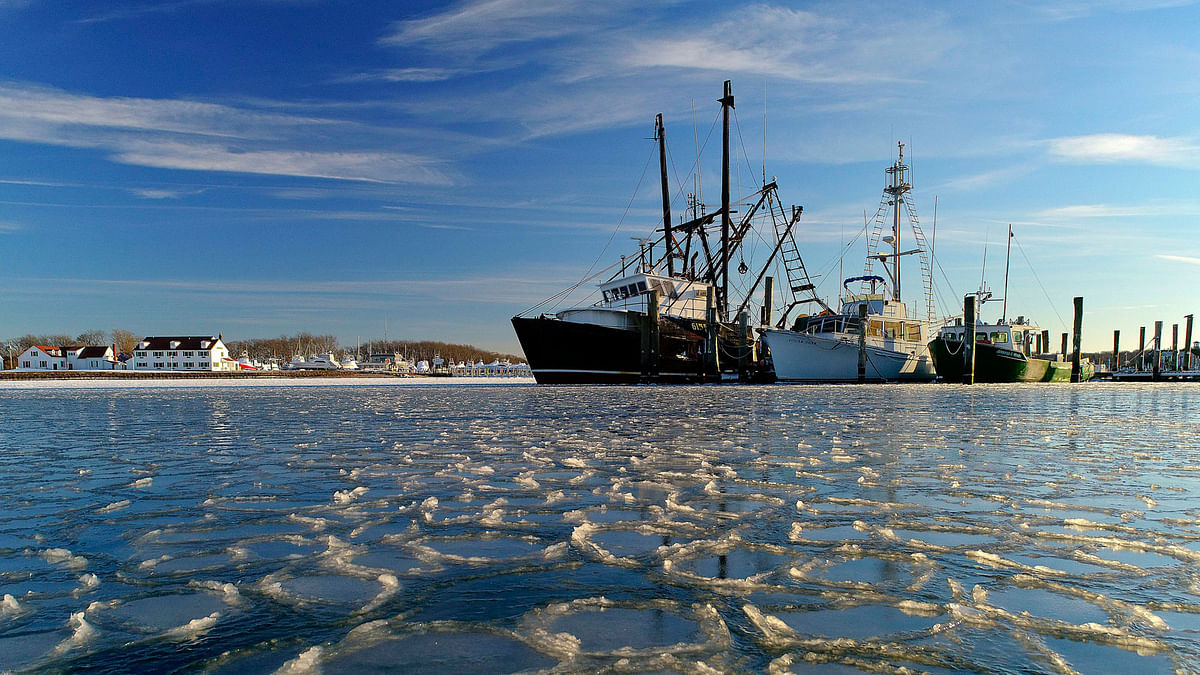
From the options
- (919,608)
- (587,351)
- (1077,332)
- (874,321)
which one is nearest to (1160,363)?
(1077,332)

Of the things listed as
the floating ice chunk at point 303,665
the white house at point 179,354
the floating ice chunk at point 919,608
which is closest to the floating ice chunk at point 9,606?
the floating ice chunk at point 303,665

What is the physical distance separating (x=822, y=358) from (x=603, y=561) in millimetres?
38082

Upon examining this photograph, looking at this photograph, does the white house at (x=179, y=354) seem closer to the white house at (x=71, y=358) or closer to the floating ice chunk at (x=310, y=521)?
the white house at (x=71, y=358)

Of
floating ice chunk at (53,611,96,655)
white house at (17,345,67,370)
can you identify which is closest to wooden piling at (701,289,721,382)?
floating ice chunk at (53,611,96,655)

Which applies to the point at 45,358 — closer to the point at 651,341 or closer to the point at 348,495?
the point at 651,341

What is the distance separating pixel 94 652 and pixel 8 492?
4.82 metres

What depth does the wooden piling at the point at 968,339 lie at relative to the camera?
38500 millimetres

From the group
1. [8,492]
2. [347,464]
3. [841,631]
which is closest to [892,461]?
[841,631]

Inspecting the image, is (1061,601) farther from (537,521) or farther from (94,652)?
(94,652)

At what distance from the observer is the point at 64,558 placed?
13.0ft

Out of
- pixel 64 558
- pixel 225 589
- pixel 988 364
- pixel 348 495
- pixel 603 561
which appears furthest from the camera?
pixel 988 364

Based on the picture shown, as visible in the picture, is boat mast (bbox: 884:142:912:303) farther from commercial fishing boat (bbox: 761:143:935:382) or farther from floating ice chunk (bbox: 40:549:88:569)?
floating ice chunk (bbox: 40:549:88:569)

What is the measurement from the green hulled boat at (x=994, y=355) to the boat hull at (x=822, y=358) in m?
3.53

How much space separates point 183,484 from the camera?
6.42 metres
